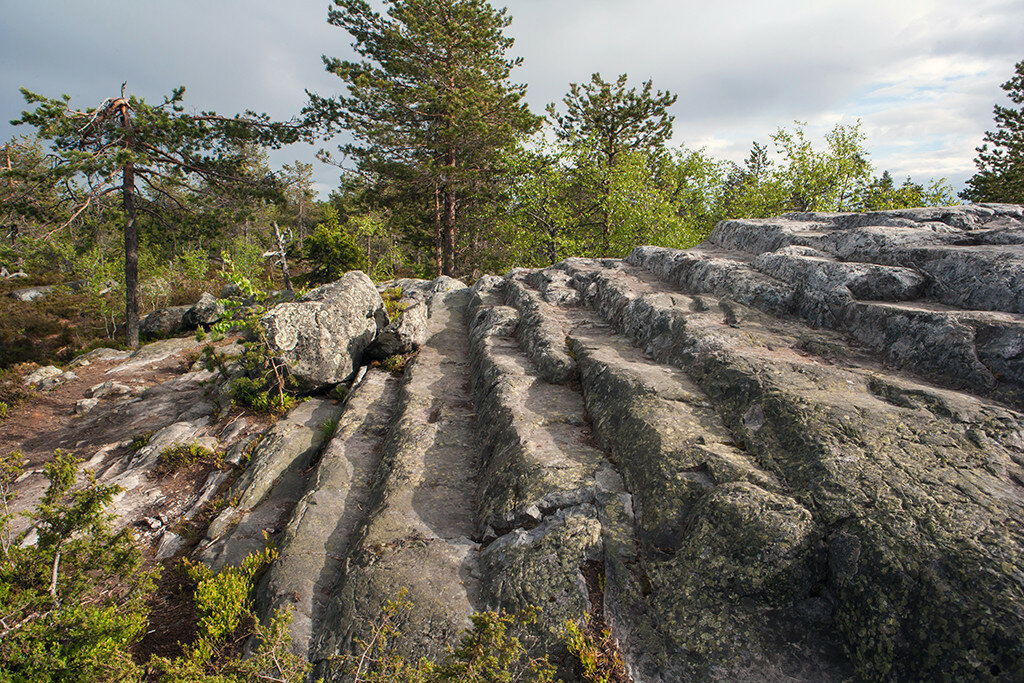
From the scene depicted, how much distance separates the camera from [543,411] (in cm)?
877

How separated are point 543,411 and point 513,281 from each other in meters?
10.3

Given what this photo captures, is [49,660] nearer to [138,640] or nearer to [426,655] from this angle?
[138,640]

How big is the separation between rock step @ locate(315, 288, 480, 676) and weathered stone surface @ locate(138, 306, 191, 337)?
2765 cm

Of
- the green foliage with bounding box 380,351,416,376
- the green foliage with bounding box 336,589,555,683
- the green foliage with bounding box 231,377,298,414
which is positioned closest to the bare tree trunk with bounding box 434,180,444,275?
the green foliage with bounding box 380,351,416,376

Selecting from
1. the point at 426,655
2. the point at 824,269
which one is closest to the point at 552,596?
the point at 426,655

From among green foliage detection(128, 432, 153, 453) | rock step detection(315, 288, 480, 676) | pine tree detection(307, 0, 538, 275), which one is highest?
pine tree detection(307, 0, 538, 275)

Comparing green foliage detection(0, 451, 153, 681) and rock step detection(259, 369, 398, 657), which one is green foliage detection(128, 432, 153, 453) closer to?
rock step detection(259, 369, 398, 657)

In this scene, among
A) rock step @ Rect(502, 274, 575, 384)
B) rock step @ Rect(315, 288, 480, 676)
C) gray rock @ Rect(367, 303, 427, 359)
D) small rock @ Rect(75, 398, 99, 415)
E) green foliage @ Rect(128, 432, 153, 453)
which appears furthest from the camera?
small rock @ Rect(75, 398, 99, 415)

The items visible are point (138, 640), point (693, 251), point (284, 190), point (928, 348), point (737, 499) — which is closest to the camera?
point (737, 499)

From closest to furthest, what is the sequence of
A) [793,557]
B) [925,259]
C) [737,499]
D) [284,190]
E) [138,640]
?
[793,557] < [737,499] < [138,640] < [925,259] < [284,190]

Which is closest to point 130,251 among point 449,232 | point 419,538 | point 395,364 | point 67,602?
point 449,232

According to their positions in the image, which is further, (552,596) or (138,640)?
(138,640)

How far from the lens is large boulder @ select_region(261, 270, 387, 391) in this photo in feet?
41.0

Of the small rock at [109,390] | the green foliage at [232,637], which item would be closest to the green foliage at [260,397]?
the green foliage at [232,637]
